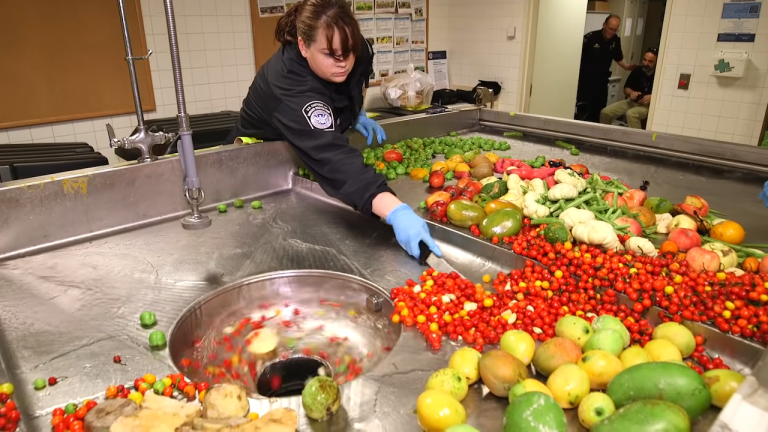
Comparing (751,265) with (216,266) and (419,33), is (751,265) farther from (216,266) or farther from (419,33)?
(419,33)

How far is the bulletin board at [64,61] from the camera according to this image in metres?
3.26

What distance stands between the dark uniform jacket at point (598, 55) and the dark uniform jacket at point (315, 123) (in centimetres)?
500

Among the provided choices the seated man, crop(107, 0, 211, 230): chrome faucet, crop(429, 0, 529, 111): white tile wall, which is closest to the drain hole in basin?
crop(107, 0, 211, 230): chrome faucet

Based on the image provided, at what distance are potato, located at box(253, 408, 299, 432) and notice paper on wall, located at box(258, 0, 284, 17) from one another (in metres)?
3.86

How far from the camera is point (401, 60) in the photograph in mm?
5379

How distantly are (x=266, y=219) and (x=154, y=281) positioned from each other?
0.56m

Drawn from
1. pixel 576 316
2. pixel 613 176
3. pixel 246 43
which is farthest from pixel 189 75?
pixel 576 316

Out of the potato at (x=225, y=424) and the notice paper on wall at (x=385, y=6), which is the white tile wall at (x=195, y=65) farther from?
the potato at (x=225, y=424)

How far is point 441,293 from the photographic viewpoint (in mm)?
1522

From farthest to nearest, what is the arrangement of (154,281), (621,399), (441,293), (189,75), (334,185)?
(189,75), (334,185), (154,281), (441,293), (621,399)

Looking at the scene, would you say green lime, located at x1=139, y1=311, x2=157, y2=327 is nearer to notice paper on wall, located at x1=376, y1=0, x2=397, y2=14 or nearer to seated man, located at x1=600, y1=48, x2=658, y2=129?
notice paper on wall, located at x1=376, y1=0, x2=397, y2=14

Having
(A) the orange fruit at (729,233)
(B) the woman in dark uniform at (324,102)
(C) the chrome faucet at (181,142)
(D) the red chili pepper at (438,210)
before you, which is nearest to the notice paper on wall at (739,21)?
(A) the orange fruit at (729,233)

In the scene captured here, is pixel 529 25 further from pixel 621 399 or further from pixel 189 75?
pixel 621 399

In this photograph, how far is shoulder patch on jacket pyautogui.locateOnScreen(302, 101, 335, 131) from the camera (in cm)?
200
